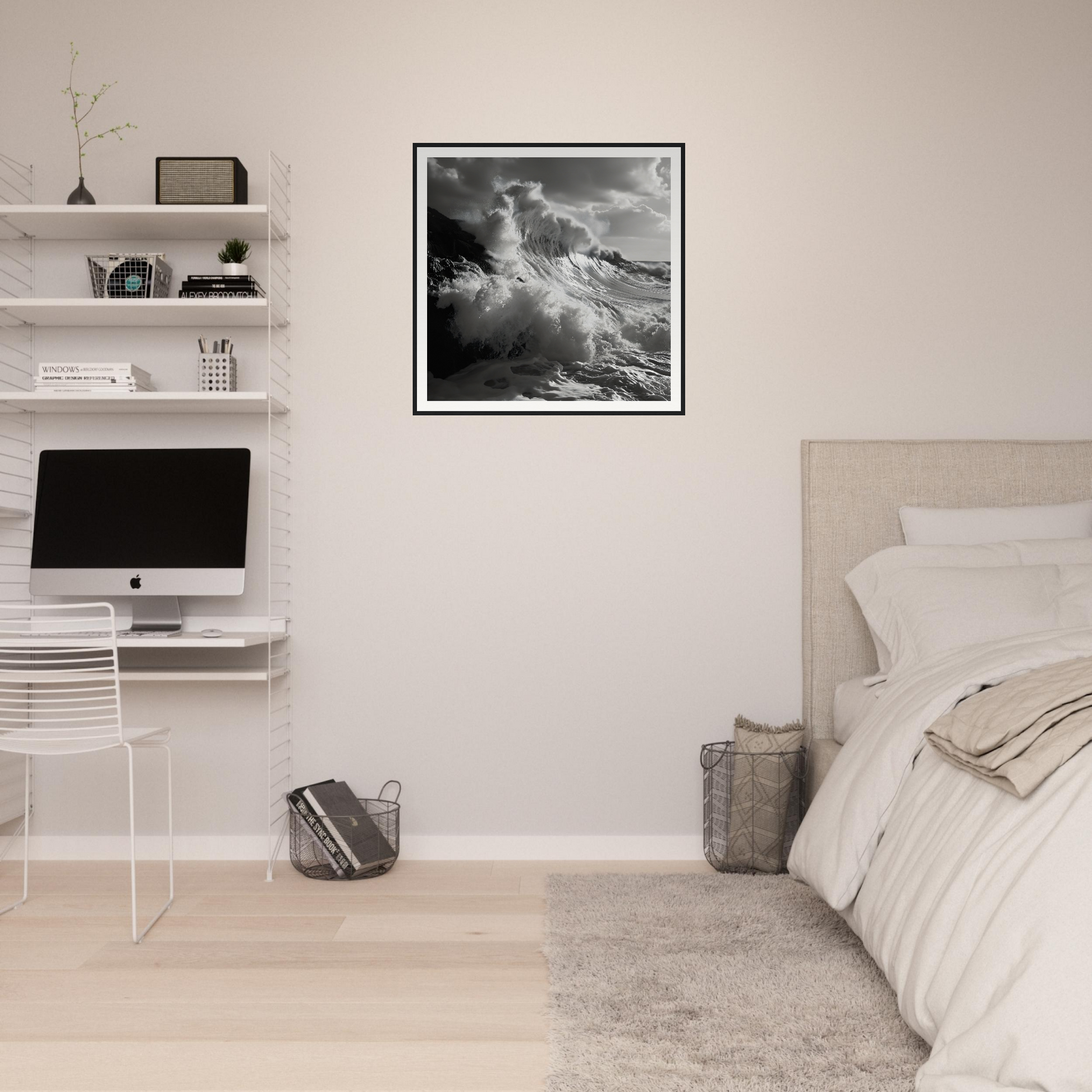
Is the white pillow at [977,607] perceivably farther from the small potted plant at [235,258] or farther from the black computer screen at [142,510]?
the small potted plant at [235,258]

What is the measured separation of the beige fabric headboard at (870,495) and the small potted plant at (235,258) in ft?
6.21

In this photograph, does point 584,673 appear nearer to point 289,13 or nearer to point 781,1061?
point 781,1061

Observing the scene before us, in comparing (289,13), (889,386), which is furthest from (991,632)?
(289,13)

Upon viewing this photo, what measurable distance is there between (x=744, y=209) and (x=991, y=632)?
1.57m

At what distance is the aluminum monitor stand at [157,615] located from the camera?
3020mm

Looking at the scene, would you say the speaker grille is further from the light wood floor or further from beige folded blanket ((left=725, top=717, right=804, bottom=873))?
beige folded blanket ((left=725, top=717, right=804, bottom=873))

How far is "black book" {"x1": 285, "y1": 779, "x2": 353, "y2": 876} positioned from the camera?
2.88 m

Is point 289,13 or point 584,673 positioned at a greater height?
point 289,13

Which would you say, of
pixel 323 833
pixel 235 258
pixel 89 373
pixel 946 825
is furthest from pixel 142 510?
pixel 946 825

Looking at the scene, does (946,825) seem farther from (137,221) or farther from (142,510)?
(137,221)

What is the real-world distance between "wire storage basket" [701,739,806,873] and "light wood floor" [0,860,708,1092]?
0.62ft

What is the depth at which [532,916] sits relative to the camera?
257 centimetres

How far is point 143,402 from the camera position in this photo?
3016mm

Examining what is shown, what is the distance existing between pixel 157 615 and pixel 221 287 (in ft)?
3.39
